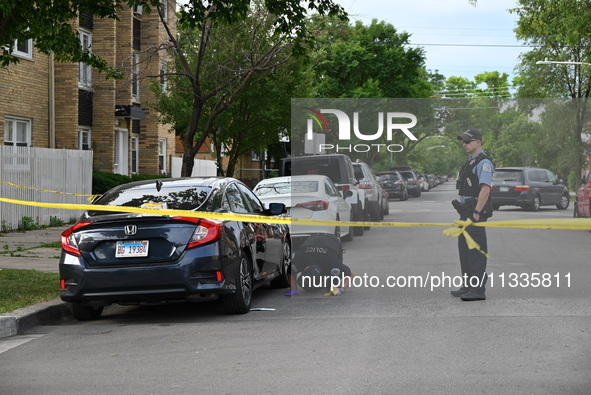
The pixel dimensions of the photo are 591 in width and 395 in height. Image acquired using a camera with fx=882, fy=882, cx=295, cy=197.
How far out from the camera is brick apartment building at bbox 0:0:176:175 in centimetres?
2545

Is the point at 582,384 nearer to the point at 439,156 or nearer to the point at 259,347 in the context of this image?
the point at 259,347

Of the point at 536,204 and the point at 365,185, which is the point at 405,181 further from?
the point at 536,204

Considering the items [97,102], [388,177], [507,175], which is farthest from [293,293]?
[97,102]

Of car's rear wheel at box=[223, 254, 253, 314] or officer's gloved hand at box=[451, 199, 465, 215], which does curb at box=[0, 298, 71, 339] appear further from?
officer's gloved hand at box=[451, 199, 465, 215]

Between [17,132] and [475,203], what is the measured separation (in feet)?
62.4

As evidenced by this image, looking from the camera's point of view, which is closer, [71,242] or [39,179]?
[71,242]

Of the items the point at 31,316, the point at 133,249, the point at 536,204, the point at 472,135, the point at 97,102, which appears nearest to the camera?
the point at 133,249

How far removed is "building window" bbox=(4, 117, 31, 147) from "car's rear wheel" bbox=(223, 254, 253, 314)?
17418 millimetres

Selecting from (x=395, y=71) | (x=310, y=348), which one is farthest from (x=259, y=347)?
(x=395, y=71)

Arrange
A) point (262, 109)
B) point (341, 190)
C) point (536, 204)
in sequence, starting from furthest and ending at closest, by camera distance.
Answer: point (262, 109)
point (341, 190)
point (536, 204)

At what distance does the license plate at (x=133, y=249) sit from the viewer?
880 centimetres

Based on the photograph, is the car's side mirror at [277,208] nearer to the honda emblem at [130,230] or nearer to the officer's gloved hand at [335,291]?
the officer's gloved hand at [335,291]

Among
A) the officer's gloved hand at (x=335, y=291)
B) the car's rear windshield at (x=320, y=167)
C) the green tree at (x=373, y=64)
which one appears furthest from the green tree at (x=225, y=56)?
the green tree at (x=373, y=64)

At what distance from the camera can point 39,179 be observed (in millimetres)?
22500
